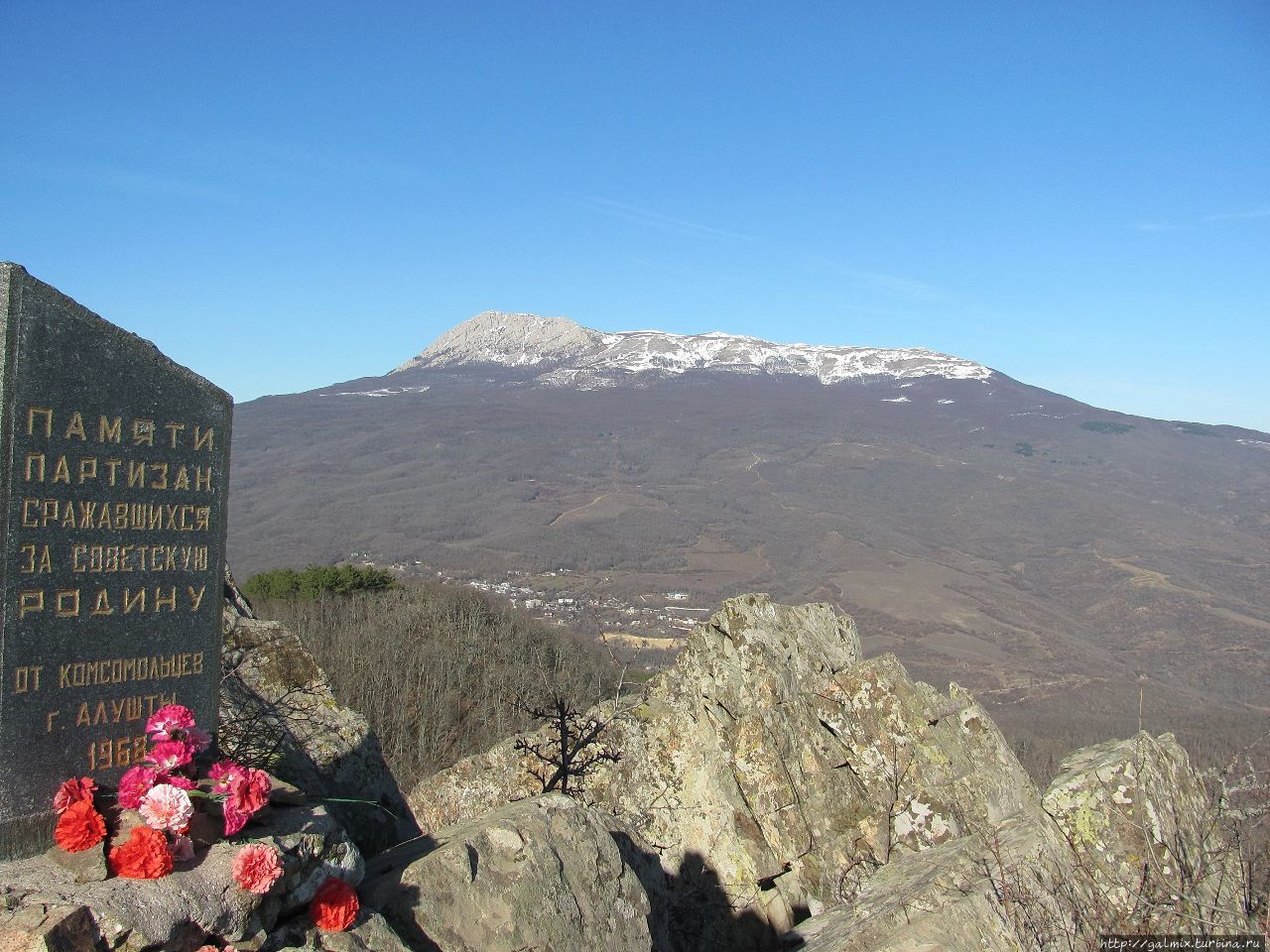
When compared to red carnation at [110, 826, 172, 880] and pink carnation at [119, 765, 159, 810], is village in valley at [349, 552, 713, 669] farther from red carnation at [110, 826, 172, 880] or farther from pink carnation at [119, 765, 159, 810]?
red carnation at [110, 826, 172, 880]

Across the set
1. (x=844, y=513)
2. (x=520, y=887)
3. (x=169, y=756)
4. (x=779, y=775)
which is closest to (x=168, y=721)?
(x=169, y=756)

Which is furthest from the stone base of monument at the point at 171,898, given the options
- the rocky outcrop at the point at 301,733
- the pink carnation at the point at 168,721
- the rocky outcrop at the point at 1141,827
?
the rocky outcrop at the point at 1141,827

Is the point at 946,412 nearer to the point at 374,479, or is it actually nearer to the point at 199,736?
the point at 374,479

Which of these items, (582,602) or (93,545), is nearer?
(93,545)

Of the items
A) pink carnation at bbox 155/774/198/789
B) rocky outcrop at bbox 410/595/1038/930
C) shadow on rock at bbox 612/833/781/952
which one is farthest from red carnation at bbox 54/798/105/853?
rocky outcrop at bbox 410/595/1038/930

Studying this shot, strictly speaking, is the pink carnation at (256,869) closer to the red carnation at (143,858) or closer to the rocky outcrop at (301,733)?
the red carnation at (143,858)

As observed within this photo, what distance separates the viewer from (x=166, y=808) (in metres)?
4.39

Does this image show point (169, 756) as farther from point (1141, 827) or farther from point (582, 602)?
point (582, 602)

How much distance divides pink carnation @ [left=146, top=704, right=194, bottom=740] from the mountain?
28976 mm

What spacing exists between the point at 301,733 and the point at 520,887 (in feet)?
10.4

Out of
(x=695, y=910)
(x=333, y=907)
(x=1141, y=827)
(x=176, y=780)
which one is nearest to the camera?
(x=333, y=907)

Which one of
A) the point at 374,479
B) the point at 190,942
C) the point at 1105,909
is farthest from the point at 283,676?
the point at 374,479

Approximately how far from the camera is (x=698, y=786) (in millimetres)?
8039

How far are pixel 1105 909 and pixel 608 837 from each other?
2.48 m
